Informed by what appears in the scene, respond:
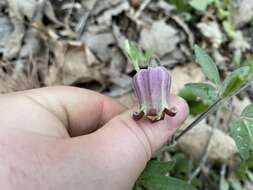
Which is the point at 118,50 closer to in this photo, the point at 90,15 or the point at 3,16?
the point at 90,15

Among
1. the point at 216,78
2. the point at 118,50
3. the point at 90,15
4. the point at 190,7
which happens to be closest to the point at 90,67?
the point at 118,50

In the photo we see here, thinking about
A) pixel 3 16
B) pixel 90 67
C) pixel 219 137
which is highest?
pixel 3 16

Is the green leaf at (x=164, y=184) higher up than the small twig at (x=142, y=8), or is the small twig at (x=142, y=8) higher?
the small twig at (x=142, y=8)

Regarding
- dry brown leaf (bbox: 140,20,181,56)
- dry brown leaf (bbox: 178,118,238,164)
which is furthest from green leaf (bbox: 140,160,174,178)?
dry brown leaf (bbox: 140,20,181,56)

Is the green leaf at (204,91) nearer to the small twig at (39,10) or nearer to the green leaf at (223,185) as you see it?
the green leaf at (223,185)

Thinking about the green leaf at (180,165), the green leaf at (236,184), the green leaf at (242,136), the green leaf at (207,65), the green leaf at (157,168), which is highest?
the green leaf at (207,65)

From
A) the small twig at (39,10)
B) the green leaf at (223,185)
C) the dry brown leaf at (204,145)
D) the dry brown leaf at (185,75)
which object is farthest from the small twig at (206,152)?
the small twig at (39,10)

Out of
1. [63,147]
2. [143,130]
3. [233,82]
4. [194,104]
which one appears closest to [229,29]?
[194,104]
